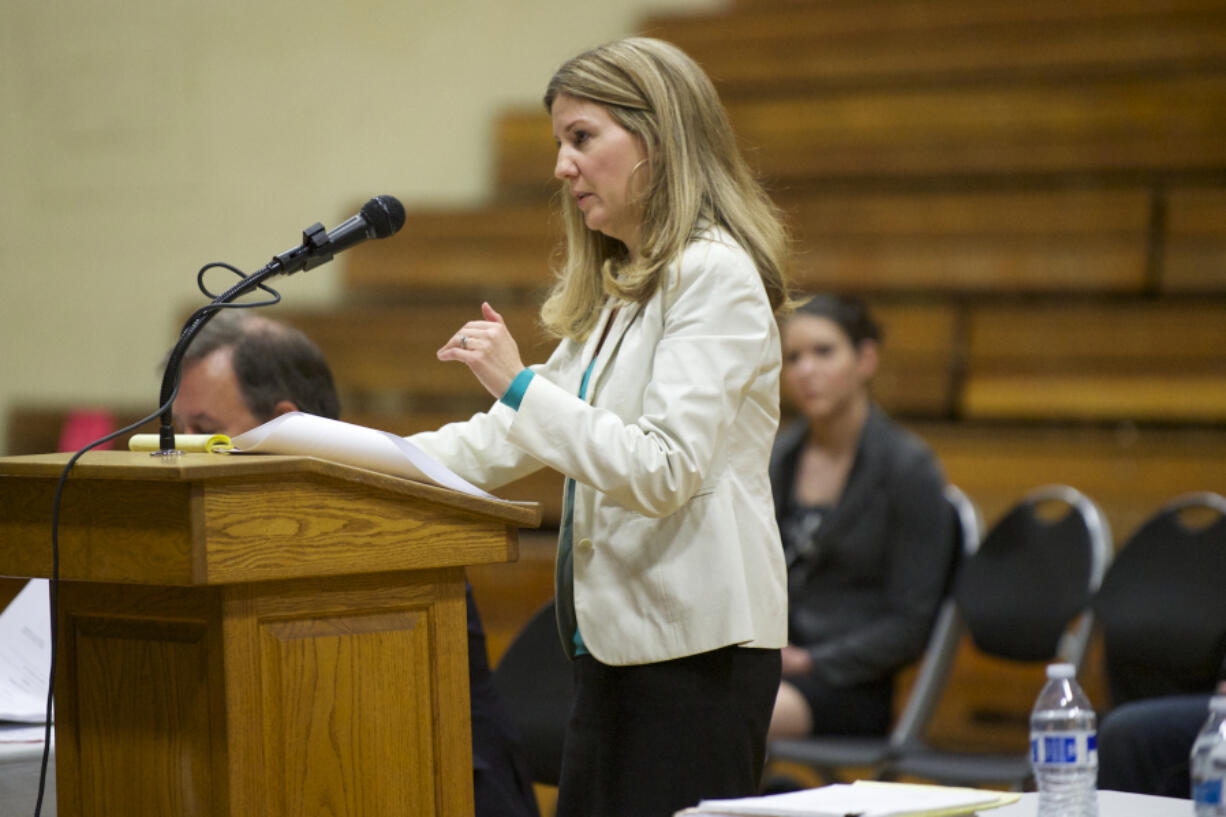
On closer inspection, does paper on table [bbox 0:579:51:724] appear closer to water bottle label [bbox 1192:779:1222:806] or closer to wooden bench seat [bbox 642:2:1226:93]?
water bottle label [bbox 1192:779:1222:806]

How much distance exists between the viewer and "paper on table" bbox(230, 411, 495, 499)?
1583mm

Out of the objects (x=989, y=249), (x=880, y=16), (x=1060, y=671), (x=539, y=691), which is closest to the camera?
(x=1060, y=671)

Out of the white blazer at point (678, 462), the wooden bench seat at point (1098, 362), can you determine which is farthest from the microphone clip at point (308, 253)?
the wooden bench seat at point (1098, 362)

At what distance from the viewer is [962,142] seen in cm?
468

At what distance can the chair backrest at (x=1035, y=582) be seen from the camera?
3072 millimetres

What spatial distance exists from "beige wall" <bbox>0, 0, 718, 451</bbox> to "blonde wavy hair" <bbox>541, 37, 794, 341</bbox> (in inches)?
157

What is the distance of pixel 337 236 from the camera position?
1.62m

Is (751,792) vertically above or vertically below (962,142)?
below

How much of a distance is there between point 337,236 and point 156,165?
14.7 ft

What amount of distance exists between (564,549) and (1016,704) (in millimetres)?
2282

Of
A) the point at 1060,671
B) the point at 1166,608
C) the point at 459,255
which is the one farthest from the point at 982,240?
the point at 1060,671

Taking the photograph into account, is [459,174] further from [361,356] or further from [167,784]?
[167,784]

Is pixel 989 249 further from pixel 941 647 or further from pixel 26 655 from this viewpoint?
pixel 26 655

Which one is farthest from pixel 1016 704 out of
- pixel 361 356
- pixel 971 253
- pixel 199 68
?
pixel 199 68
